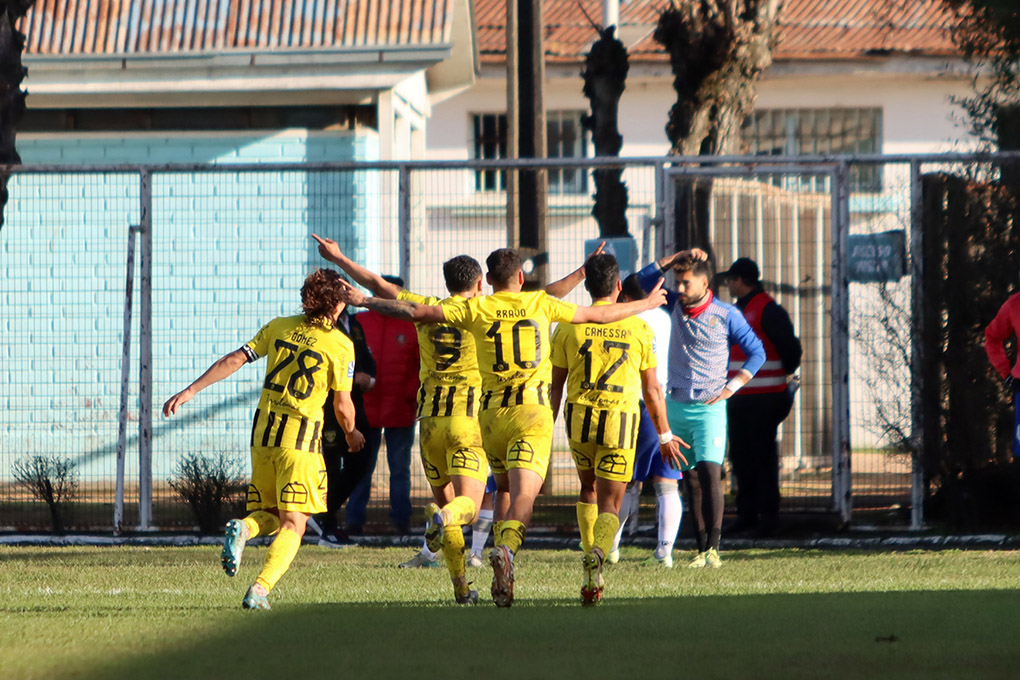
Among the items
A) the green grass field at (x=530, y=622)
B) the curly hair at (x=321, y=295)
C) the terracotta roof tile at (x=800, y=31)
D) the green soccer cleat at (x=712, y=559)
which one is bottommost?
the green grass field at (x=530, y=622)

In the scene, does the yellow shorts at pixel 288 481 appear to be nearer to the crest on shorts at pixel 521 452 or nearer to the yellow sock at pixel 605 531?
the crest on shorts at pixel 521 452

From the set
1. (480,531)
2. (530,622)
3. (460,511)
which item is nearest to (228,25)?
(480,531)

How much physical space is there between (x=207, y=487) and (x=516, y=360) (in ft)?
14.0

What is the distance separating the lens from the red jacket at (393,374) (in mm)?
10812

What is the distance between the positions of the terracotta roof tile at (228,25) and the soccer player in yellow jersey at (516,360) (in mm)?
8696

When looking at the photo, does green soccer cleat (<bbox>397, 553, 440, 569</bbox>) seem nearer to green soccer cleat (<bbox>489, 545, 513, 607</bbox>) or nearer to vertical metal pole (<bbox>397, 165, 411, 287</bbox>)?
vertical metal pole (<bbox>397, 165, 411, 287</bbox>)

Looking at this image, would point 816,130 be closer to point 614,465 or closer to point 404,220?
point 404,220

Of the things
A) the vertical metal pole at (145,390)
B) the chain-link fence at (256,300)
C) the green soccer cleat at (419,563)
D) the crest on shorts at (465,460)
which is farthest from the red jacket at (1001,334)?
the vertical metal pole at (145,390)

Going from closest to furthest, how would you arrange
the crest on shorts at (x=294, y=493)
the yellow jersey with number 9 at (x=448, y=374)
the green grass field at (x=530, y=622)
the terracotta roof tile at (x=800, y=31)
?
1. the green grass field at (x=530, y=622)
2. the crest on shorts at (x=294, y=493)
3. the yellow jersey with number 9 at (x=448, y=374)
4. the terracotta roof tile at (x=800, y=31)

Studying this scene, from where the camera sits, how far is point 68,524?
11164 millimetres

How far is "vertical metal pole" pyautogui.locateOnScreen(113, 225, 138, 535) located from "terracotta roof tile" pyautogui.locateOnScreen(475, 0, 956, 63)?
15.3 meters

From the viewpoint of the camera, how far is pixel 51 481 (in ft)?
36.1

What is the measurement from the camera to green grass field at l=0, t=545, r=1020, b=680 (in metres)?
5.76

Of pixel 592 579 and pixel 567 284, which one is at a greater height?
pixel 567 284
